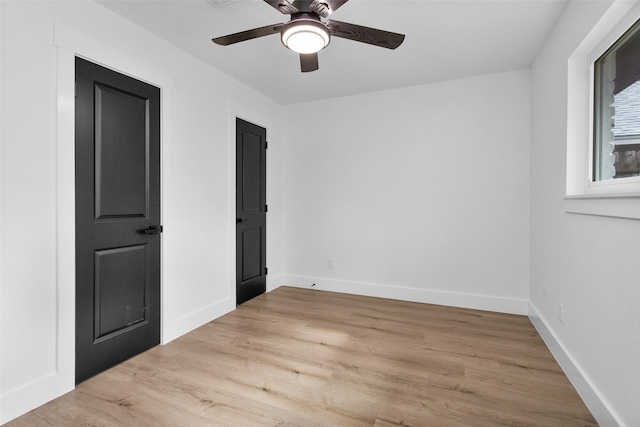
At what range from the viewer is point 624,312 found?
4.89 feet

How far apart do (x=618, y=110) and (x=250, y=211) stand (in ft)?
11.2

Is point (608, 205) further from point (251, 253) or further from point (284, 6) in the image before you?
point (251, 253)

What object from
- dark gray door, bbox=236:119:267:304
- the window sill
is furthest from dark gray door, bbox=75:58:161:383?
the window sill

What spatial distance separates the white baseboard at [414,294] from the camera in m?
3.41

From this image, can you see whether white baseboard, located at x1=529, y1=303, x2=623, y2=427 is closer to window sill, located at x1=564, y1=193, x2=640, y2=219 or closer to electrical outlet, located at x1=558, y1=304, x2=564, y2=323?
electrical outlet, located at x1=558, y1=304, x2=564, y2=323

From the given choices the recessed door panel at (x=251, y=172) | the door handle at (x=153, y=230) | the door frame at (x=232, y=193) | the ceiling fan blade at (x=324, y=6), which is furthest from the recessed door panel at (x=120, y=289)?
the ceiling fan blade at (x=324, y=6)

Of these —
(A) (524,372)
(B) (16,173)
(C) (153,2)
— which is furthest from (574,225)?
(B) (16,173)

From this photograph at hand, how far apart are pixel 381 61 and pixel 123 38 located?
225 centimetres

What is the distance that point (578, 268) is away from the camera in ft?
6.62

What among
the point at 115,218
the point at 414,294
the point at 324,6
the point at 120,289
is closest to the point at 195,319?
the point at 120,289

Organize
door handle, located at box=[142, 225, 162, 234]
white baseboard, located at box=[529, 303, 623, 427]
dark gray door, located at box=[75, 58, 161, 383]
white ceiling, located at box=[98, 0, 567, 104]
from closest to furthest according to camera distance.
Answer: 1. white baseboard, located at box=[529, 303, 623, 427]
2. dark gray door, located at box=[75, 58, 161, 383]
3. white ceiling, located at box=[98, 0, 567, 104]
4. door handle, located at box=[142, 225, 162, 234]

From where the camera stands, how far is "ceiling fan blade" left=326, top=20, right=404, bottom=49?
1751 millimetres

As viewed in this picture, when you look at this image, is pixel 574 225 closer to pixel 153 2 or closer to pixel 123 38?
pixel 153 2

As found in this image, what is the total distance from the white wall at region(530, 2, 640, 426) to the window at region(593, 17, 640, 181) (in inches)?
8.1
